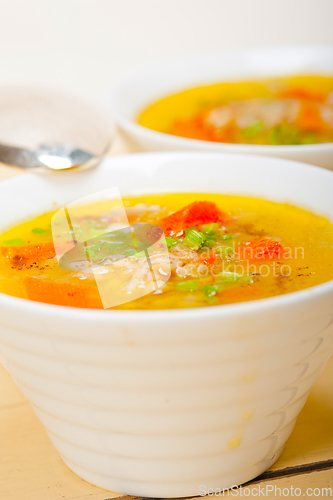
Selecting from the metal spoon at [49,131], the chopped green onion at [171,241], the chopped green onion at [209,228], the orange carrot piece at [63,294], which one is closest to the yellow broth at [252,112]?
the metal spoon at [49,131]

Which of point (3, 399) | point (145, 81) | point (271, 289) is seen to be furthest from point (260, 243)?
point (145, 81)

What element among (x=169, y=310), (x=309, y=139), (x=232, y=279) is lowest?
(x=309, y=139)

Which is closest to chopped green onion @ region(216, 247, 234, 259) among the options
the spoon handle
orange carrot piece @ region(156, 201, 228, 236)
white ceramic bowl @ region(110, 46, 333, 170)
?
orange carrot piece @ region(156, 201, 228, 236)

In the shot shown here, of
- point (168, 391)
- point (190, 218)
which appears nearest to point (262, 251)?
point (190, 218)

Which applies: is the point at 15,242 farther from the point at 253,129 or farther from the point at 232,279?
the point at 253,129

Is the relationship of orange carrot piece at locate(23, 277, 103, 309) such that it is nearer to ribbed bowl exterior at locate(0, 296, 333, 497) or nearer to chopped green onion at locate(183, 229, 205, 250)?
ribbed bowl exterior at locate(0, 296, 333, 497)

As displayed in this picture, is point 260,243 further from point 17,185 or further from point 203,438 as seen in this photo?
point 17,185
